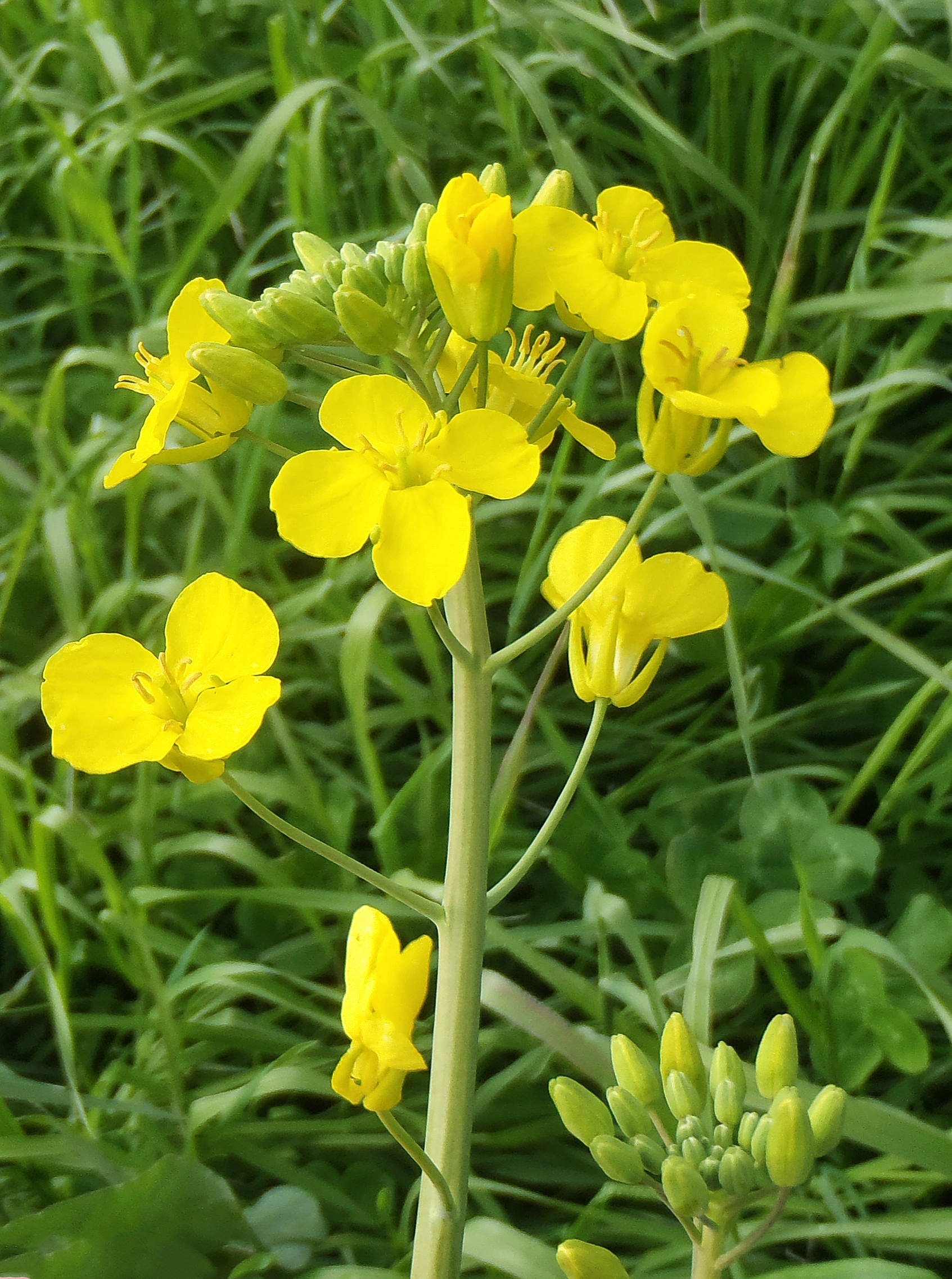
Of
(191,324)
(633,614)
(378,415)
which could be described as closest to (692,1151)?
(633,614)

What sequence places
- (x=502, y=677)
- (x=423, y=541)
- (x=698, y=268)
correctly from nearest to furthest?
1. (x=423, y=541)
2. (x=698, y=268)
3. (x=502, y=677)

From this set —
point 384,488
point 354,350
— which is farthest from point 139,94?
point 384,488

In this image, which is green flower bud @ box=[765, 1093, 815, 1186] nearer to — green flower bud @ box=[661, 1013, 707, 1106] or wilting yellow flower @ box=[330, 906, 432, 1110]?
green flower bud @ box=[661, 1013, 707, 1106]

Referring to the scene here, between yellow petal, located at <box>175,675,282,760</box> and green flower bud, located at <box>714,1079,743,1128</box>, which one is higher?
yellow petal, located at <box>175,675,282,760</box>

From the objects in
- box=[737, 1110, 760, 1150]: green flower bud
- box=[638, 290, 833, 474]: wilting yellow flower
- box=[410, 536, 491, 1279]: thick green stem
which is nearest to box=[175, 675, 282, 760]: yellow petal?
box=[410, 536, 491, 1279]: thick green stem

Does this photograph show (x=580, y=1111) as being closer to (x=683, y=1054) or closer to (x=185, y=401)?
(x=683, y=1054)
